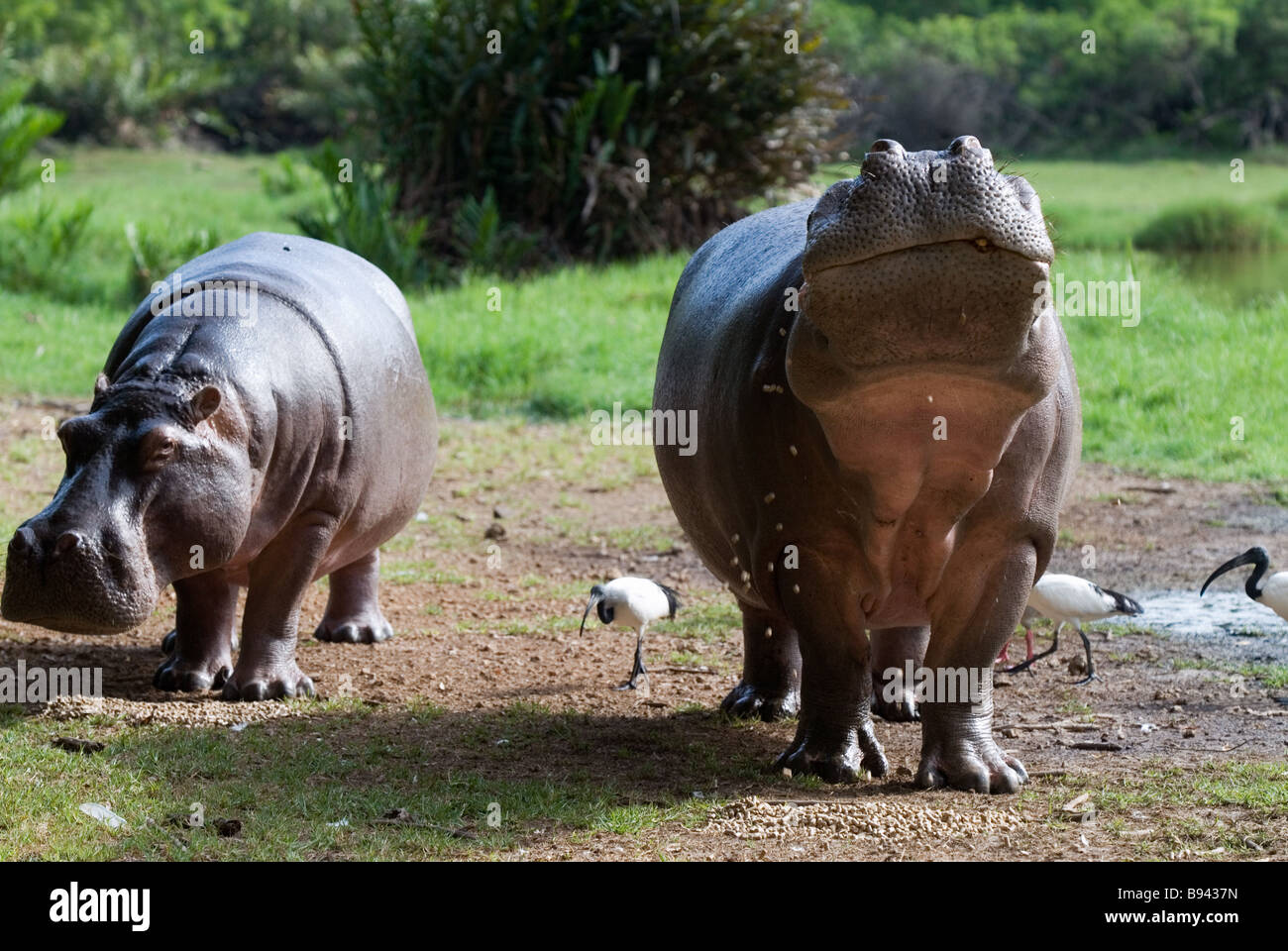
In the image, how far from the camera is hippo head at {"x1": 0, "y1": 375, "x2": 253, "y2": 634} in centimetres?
474

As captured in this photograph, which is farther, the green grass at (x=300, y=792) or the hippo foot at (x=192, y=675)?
the hippo foot at (x=192, y=675)

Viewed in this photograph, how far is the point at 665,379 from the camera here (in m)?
5.44

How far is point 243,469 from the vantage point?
16.7 ft

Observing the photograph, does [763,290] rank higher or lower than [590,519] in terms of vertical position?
higher

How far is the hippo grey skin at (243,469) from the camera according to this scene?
15.8 ft

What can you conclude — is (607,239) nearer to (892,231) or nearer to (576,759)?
(576,759)

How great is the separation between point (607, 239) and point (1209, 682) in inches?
388

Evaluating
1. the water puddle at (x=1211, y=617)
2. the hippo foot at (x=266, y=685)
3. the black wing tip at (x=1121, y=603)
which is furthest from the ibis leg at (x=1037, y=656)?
the hippo foot at (x=266, y=685)

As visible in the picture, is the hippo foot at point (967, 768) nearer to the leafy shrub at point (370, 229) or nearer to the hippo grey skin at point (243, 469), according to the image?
the hippo grey skin at point (243, 469)

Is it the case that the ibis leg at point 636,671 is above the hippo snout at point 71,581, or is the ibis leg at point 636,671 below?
below

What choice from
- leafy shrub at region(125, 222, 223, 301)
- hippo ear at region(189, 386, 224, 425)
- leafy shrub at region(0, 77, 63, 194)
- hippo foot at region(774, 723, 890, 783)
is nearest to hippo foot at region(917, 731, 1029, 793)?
hippo foot at region(774, 723, 890, 783)

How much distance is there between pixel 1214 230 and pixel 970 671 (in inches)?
688

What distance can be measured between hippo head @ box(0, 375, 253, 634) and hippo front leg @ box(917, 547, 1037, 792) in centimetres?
213
